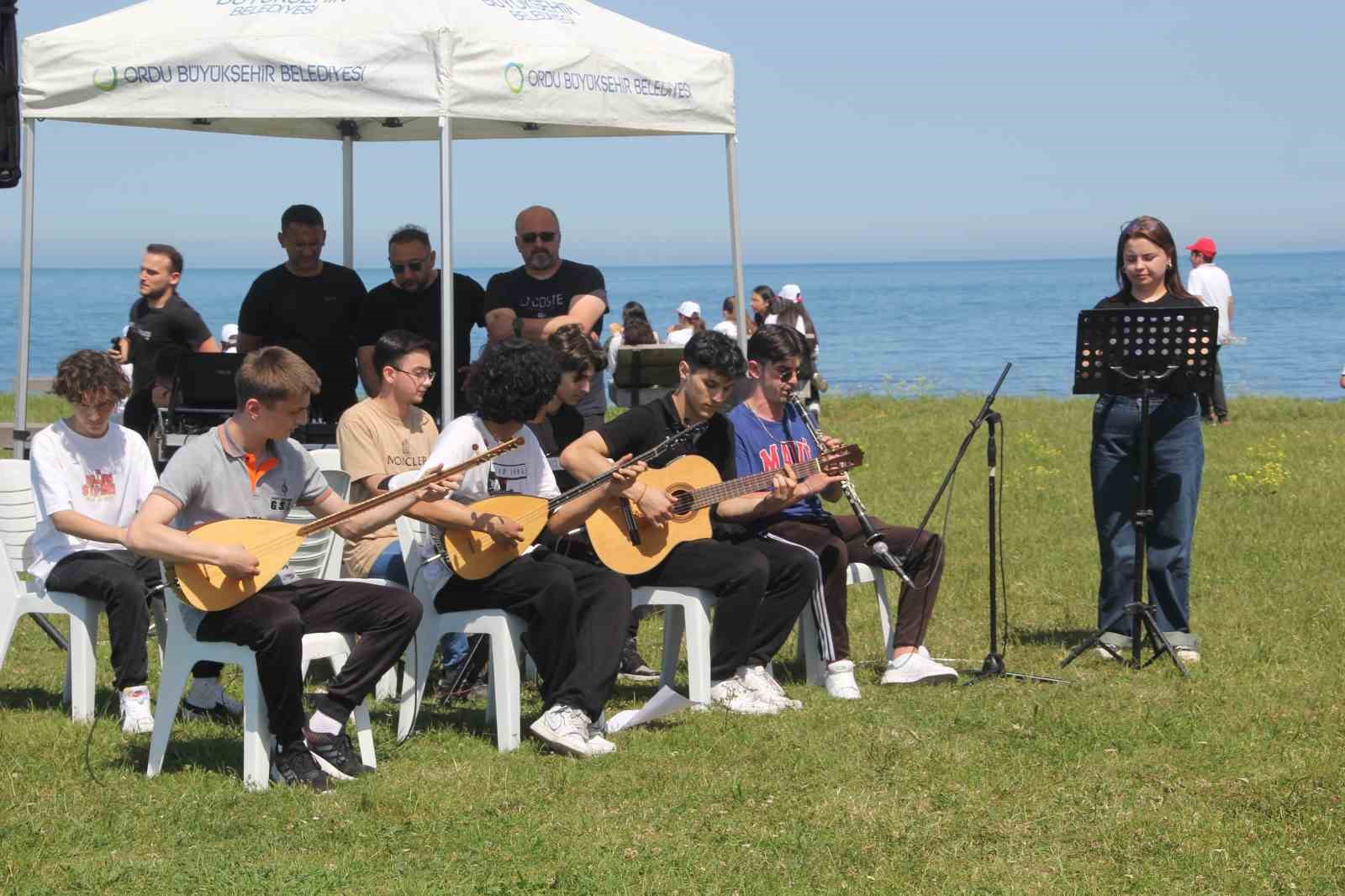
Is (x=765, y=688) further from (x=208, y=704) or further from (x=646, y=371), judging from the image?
(x=646, y=371)

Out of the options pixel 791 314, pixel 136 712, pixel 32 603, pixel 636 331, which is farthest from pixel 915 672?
pixel 636 331

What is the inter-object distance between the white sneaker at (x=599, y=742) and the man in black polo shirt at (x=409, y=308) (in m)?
2.54

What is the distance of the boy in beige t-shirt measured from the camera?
6.00 metres

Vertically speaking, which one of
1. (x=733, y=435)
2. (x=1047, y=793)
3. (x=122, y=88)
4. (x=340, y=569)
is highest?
(x=122, y=88)

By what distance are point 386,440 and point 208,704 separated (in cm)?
115

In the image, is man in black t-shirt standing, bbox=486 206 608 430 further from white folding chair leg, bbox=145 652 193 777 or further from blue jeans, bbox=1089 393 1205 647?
white folding chair leg, bbox=145 652 193 777

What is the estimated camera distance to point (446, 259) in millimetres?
7121

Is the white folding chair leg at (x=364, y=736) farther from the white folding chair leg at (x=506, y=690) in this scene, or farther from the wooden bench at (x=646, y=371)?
the wooden bench at (x=646, y=371)

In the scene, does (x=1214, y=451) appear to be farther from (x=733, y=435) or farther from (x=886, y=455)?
(x=733, y=435)

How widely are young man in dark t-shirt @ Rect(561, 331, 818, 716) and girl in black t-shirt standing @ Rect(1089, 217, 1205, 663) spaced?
151cm

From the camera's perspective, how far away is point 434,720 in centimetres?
607

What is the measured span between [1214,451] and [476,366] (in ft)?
29.5

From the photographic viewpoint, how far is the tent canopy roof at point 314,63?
6922 millimetres

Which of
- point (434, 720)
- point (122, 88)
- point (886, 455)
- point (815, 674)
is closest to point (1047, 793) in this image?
point (815, 674)
